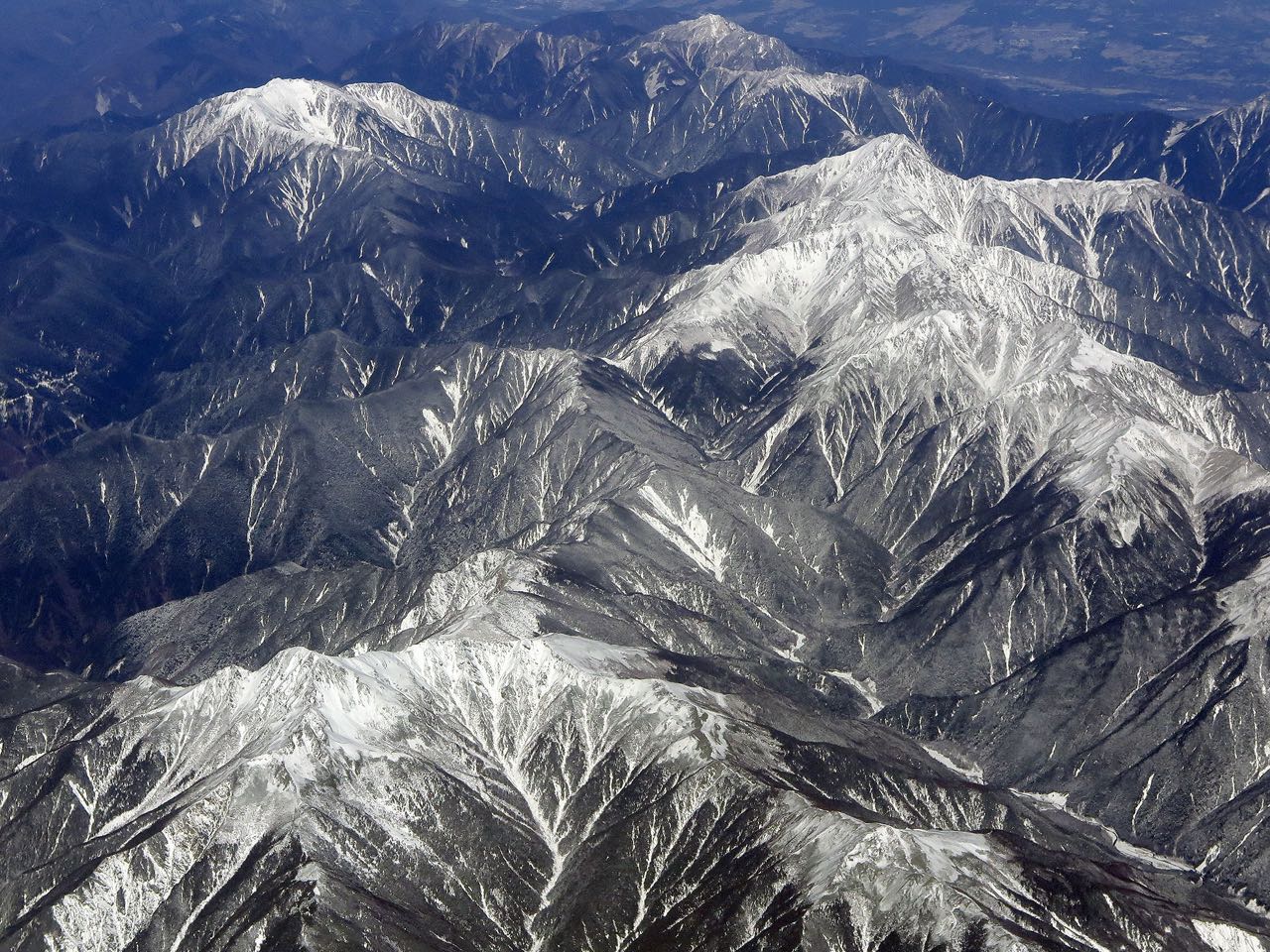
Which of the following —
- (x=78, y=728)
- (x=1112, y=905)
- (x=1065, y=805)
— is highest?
(x=1112, y=905)

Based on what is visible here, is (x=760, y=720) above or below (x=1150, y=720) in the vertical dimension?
above

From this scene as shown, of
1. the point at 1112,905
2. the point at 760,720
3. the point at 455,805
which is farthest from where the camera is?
the point at 760,720

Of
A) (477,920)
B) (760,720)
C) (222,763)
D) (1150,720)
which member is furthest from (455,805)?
(1150,720)

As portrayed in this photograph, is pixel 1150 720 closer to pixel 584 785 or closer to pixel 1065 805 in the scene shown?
pixel 1065 805

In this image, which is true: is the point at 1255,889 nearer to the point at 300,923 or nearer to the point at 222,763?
the point at 300,923

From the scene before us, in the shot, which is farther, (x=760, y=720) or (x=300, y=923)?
(x=760, y=720)

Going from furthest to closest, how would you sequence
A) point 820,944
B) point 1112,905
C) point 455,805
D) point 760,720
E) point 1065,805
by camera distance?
point 1065,805, point 760,720, point 455,805, point 1112,905, point 820,944

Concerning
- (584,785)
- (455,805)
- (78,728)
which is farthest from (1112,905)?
(78,728)

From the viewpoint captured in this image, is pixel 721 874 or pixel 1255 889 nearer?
pixel 721 874

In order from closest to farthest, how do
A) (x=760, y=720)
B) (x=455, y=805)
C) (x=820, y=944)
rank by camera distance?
(x=820, y=944)
(x=455, y=805)
(x=760, y=720)
